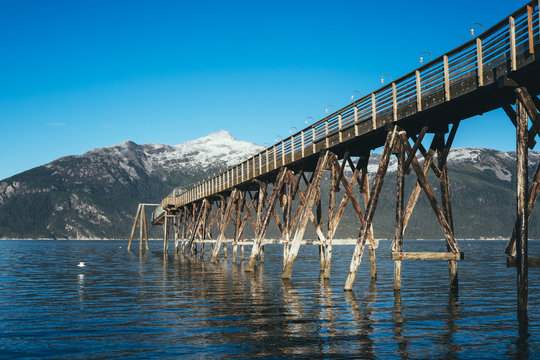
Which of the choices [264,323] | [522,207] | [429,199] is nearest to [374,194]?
[429,199]

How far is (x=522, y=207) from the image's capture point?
11523 mm

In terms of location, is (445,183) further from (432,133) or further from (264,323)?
(264,323)

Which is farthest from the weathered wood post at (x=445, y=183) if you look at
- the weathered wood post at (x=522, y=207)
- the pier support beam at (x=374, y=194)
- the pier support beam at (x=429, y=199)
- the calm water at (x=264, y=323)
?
the weathered wood post at (x=522, y=207)

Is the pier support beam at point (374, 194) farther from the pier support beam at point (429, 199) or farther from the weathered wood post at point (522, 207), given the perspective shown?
the weathered wood post at point (522, 207)

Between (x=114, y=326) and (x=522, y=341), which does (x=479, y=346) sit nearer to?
(x=522, y=341)

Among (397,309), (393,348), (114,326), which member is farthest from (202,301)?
(393,348)

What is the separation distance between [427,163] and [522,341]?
26.8ft

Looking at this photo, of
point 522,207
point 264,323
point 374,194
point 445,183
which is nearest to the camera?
point 522,207

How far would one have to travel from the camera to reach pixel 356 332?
11.1 metres

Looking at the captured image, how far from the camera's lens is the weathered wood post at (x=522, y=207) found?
37.4 feet

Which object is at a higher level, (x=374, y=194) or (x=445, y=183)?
(x=445, y=183)

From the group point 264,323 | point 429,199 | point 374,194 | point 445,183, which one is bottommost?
point 264,323

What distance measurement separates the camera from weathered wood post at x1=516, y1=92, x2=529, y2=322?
11406mm

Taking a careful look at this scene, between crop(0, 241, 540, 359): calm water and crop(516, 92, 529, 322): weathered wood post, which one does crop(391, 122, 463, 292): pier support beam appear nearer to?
crop(0, 241, 540, 359): calm water
